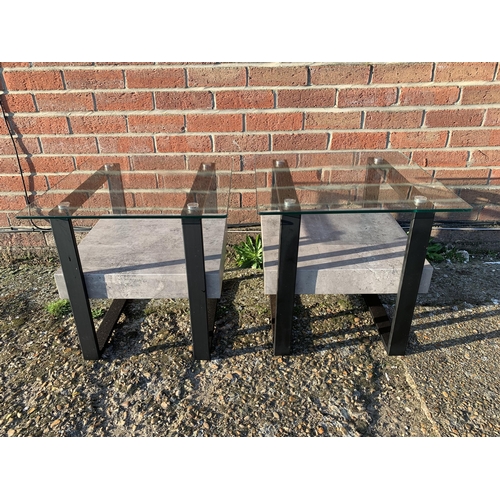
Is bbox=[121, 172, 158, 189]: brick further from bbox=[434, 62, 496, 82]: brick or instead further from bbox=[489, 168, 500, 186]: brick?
bbox=[489, 168, 500, 186]: brick

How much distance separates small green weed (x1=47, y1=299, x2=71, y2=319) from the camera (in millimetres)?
2324

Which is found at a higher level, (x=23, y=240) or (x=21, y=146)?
(x=21, y=146)

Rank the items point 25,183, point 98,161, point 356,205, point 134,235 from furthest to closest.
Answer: point 25,183 → point 98,161 → point 134,235 → point 356,205

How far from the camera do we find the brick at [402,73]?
94.3 inches

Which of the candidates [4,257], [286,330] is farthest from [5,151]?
[286,330]

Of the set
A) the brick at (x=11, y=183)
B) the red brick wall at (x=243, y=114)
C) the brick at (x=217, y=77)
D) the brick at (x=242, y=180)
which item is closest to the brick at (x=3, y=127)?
the red brick wall at (x=243, y=114)

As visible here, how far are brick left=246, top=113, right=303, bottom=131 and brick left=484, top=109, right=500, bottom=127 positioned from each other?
46.0 inches

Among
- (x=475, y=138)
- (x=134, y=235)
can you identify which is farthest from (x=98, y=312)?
(x=475, y=138)

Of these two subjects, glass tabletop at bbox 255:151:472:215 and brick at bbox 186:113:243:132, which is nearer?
glass tabletop at bbox 255:151:472:215

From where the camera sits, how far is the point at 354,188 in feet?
6.33

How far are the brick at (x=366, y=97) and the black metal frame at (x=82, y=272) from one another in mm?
979

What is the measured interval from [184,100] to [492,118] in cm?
193

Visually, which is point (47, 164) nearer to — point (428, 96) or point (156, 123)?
point (156, 123)

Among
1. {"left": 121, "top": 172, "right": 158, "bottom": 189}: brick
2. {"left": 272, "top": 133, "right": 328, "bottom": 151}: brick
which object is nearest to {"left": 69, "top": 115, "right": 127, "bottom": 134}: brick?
{"left": 121, "top": 172, "right": 158, "bottom": 189}: brick
